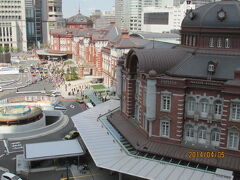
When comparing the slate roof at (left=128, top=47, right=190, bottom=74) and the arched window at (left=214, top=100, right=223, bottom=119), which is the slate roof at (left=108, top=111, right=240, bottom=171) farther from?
the slate roof at (left=128, top=47, right=190, bottom=74)

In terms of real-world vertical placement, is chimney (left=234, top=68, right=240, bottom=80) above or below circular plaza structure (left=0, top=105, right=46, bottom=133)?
above

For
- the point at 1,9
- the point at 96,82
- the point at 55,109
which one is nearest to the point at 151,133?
the point at 55,109

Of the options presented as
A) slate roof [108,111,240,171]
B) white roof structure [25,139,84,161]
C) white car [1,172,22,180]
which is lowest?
white car [1,172,22,180]

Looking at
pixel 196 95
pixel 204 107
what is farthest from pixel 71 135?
pixel 204 107

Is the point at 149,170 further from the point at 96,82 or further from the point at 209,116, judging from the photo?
the point at 96,82

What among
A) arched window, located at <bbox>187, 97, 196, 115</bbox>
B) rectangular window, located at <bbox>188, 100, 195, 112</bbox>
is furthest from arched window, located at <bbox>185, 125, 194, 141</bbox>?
rectangular window, located at <bbox>188, 100, 195, 112</bbox>

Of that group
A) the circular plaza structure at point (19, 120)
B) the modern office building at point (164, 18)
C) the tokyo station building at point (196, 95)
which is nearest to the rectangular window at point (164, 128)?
the tokyo station building at point (196, 95)
